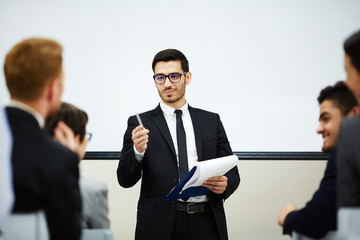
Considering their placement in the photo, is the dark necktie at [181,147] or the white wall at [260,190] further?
the white wall at [260,190]

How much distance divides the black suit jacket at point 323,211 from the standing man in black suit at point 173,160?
2.47 ft

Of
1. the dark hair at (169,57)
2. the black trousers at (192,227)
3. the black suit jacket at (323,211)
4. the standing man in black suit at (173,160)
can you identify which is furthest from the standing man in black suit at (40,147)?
the dark hair at (169,57)

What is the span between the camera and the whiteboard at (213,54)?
11.4ft

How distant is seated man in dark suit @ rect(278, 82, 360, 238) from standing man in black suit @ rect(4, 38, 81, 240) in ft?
2.88

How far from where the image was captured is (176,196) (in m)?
2.12

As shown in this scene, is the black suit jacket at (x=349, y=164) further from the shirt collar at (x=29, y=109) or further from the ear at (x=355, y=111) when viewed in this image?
the shirt collar at (x=29, y=109)

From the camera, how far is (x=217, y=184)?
2.30 m

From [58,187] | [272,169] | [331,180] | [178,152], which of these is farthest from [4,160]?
[272,169]

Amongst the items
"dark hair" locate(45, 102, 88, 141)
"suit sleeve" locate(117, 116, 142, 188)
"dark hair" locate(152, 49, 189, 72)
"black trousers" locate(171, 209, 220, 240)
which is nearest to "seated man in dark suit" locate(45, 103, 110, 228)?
"dark hair" locate(45, 102, 88, 141)

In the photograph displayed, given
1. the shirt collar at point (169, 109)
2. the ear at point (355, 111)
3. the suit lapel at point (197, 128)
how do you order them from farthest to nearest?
the shirt collar at point (169, 109) → the suit lapel at point (197, 128) → the ear at point (355, 111)

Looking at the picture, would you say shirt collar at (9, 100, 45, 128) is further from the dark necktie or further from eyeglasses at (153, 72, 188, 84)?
eyeglasses at (153, 72, 188, 84)

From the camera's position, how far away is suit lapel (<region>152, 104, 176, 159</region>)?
2.51 metres

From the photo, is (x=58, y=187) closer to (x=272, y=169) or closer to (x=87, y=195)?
(x=87, y=195)

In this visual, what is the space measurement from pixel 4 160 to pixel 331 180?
1148 mm
